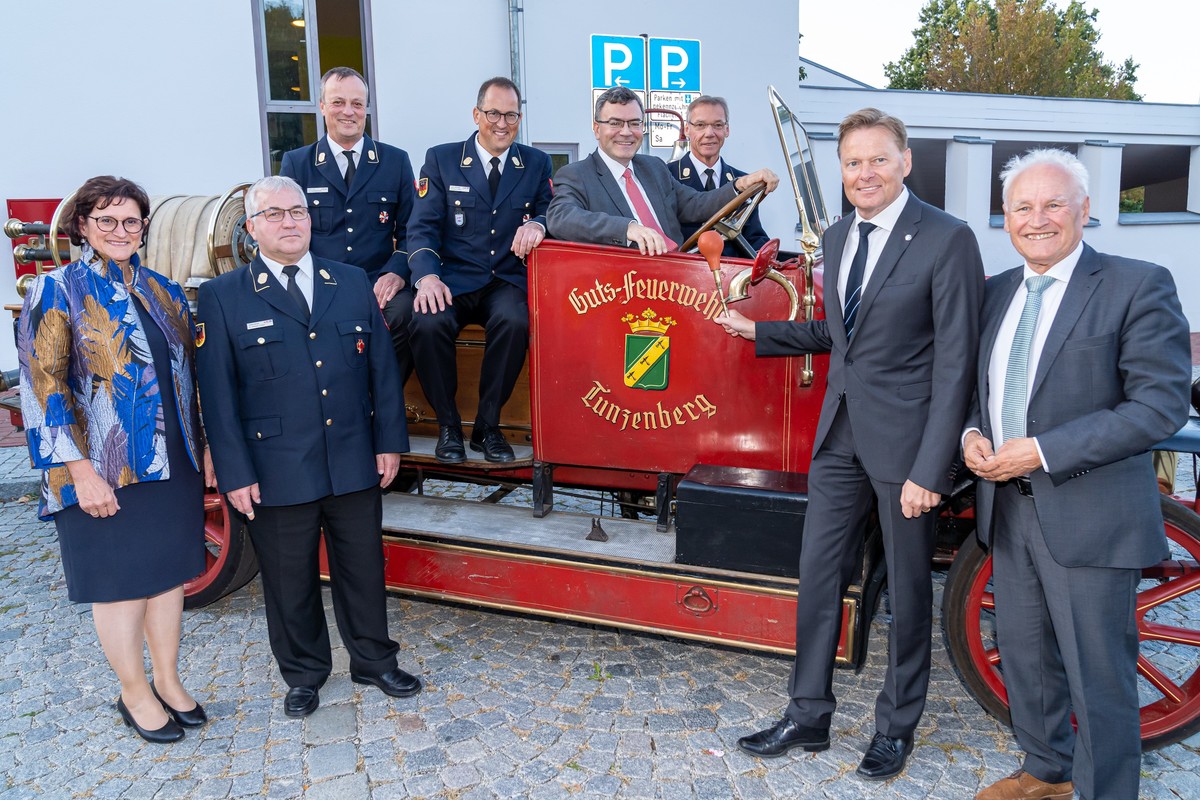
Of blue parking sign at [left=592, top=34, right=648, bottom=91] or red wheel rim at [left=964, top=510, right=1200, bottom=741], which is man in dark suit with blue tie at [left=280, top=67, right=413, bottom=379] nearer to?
red wheel rim at [left=964, top=510, right=1200, bottom=741]

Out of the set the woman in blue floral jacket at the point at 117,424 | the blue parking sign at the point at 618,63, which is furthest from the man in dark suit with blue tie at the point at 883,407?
the blue parking sign at the point at 618,63

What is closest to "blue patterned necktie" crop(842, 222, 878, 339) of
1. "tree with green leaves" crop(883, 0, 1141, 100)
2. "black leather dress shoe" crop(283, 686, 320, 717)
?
"black leather dress shoe" crop(283, 686, 320, 717)

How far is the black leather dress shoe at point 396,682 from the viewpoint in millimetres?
2951

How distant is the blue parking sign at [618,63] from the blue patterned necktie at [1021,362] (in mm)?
4331

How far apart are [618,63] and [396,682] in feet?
14.6

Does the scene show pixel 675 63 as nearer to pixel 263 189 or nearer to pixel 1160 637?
pixel 263 189

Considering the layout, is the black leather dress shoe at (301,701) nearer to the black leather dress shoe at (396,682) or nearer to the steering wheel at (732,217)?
the black leather dress shoe at (396,682)

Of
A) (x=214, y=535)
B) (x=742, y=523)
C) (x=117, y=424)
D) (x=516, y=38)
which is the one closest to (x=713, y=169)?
(x=742, y=523)

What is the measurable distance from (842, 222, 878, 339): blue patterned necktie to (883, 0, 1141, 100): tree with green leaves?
22997 mm

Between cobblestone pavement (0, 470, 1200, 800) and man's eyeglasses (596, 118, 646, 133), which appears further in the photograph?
man's eyeglasses (596, 118, 646, 133)

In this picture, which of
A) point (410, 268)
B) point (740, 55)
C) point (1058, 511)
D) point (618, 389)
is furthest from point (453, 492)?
point (740, 55)

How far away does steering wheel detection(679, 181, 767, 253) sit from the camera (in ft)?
9.72

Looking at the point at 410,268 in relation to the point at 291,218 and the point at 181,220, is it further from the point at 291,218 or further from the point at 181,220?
the point at 181,220

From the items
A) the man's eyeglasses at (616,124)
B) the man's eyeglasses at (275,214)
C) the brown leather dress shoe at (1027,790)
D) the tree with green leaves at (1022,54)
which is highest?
the tree with green leaves at (1022,54)
